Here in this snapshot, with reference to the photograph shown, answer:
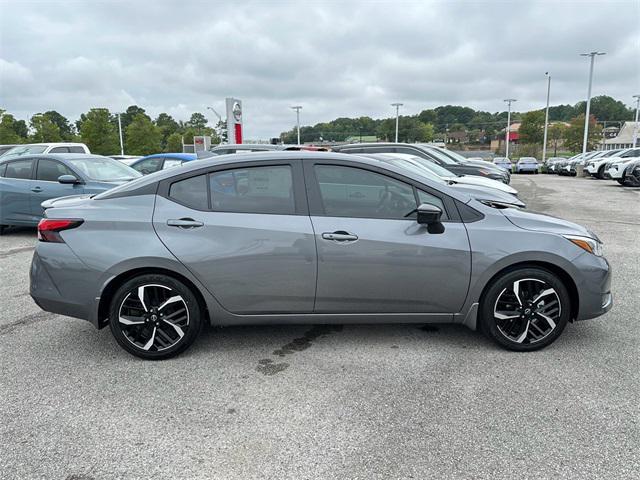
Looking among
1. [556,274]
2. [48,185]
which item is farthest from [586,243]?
[48,185]

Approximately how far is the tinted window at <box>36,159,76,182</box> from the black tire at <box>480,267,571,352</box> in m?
7.63

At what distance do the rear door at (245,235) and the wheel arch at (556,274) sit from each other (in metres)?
1.37

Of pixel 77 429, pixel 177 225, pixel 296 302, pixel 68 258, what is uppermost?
pixel 177 225

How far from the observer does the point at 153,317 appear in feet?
11.9

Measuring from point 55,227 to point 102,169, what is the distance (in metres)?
5.71

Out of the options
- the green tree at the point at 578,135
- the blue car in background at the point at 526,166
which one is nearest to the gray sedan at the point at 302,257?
the blue car in background at the point at 526,166

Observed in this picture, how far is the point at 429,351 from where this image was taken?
3818 millimetres

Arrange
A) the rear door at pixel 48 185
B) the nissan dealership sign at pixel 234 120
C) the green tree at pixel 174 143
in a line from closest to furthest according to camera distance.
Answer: the rear door at pixel 48 185 → the nissan dealership sign at pixel 234 120 → the green tree at pixel 174 143

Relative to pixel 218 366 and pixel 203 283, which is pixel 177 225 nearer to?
pixel 203 283

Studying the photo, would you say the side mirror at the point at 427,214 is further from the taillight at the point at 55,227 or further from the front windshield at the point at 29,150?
the front windshield at the point at 29,150

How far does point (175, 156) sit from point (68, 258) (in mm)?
9726

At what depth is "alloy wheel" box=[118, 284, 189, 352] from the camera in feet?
11.9

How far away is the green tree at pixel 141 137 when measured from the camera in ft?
198

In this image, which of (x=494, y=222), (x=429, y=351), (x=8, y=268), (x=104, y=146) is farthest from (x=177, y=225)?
(x=104, y=146)
